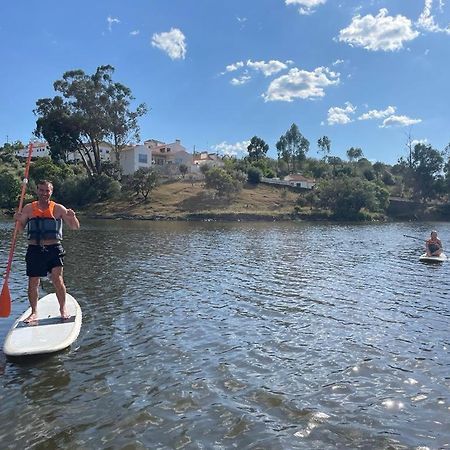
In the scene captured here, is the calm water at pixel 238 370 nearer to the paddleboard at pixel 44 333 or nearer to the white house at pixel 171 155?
the paddleboard at pixel 44 333

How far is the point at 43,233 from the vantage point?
9.91 metres

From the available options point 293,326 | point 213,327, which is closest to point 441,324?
point 293,326

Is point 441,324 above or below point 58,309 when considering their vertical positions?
below

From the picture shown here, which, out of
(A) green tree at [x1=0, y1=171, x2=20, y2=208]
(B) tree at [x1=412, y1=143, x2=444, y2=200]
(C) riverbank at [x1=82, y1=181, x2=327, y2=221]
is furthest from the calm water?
(B) tree at [x1=412, y1=143, x2=444, y2=200]

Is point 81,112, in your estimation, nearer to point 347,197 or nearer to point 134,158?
point 134,158

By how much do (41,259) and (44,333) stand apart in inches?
62.9

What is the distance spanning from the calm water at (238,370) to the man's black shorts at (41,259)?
1707 millimetres

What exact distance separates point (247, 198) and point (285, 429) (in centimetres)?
7972

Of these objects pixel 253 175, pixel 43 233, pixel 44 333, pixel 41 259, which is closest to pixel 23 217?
pixel 43 233

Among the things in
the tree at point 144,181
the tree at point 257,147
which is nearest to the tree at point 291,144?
the tree at point 257,147

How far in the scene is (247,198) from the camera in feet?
281

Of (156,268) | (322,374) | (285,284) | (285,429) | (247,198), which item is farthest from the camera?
(247,198)

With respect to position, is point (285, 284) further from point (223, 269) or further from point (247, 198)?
point (247, 198)

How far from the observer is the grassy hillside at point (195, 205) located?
233 ft
